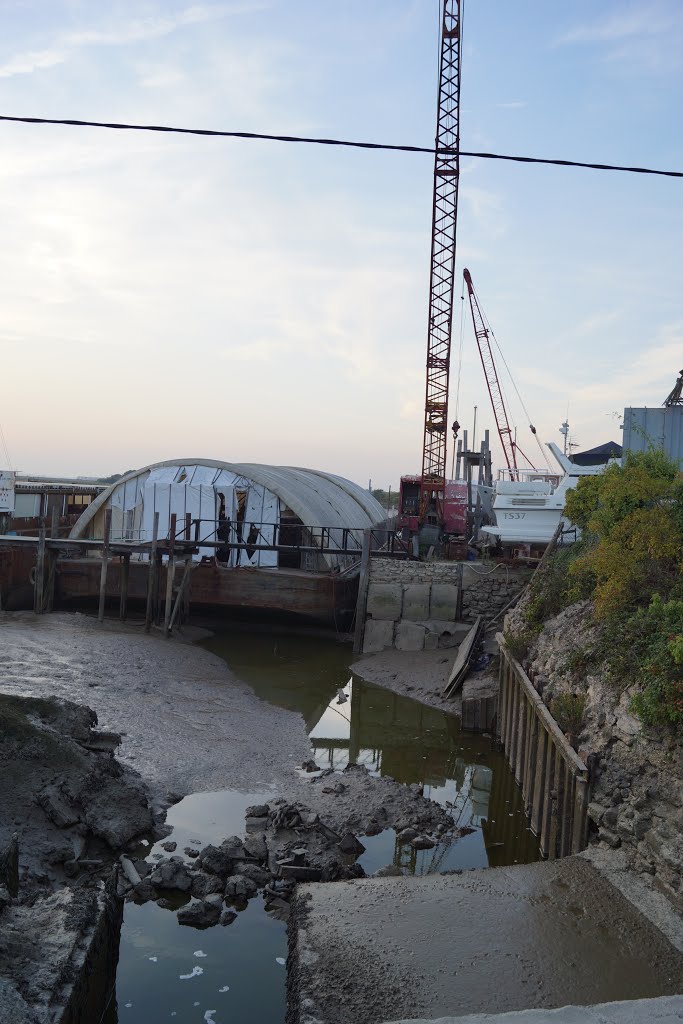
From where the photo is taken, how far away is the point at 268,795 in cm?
1201

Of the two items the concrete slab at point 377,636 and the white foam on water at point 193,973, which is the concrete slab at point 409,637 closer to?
the concrete slab at point 377,636

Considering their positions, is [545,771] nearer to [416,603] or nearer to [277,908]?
[277,908]

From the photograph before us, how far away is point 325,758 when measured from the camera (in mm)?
14492

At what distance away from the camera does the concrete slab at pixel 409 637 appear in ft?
73.3

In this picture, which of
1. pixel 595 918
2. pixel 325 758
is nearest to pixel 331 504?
pixel 325 758

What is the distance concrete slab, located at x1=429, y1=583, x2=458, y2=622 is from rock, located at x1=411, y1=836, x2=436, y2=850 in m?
12.0

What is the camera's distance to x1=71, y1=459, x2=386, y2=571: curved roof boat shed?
26531mm

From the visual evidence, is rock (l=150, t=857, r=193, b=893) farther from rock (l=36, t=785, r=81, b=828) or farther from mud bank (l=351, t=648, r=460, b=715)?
mud bank (l=351, t=648, r=460, b=715)

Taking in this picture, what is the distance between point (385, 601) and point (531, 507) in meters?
5.14

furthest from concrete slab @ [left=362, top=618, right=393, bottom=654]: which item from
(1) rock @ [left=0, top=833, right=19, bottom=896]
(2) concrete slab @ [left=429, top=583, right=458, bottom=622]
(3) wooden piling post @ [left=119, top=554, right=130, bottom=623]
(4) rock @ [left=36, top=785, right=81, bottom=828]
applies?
(1) rock @ [left=0, top=833, right=19, bottom=896]

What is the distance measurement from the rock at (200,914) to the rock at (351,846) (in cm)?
198

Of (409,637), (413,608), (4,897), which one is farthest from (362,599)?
(4,897)

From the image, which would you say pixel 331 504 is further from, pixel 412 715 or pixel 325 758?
pixel 325 758

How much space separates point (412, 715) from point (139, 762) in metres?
6.85
